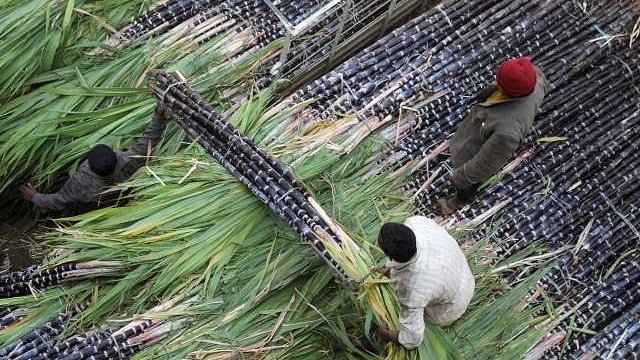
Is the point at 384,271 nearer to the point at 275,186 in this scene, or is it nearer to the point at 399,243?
the point at 399,243

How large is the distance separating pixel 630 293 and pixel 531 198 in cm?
74

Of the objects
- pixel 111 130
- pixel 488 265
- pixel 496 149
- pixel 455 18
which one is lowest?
pixel 488 265

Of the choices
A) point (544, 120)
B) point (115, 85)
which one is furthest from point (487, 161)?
point (115, 85)

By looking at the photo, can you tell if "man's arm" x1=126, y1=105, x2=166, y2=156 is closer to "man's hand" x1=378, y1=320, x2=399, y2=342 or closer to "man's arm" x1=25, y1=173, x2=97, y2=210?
"man's arm" x1=25, y1=173, x2=97, y2=210

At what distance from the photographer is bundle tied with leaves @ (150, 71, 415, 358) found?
306 cm

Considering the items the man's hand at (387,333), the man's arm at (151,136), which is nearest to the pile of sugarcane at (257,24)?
the man's arm at (151,136)

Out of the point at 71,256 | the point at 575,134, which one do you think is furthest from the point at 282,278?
the point at 575,134

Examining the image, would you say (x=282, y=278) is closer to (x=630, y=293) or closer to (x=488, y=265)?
(x=488, y=265)


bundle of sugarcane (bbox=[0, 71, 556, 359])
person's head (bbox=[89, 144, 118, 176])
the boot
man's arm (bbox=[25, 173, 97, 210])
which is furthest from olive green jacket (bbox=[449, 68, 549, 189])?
man's arm (bbox=[25, 173, 97, 210])

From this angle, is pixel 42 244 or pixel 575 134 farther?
pixel 575 134

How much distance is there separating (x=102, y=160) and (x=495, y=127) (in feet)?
6.66

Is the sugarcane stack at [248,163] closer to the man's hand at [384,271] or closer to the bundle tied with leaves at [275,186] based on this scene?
the bundle tied with leaves at [275,186]

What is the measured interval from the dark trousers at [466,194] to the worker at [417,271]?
0.90 metres

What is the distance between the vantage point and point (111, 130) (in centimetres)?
412
